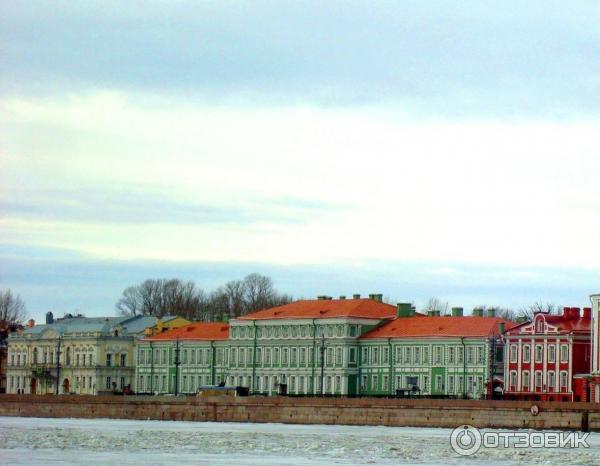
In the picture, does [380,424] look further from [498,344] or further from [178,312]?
[178,312]

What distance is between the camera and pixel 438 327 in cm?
12688

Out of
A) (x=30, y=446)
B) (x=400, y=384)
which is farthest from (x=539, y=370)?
(x=30, y=446)

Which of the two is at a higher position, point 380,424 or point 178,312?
point 178,312

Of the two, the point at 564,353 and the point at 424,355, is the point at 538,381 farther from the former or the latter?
the point at 424,355

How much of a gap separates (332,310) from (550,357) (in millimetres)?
20255

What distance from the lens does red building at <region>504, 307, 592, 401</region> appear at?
11581 cm

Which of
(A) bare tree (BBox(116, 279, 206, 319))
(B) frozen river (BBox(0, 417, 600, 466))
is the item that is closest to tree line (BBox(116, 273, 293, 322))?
(A) bare tree (BBox(116, 279, 206, 319))

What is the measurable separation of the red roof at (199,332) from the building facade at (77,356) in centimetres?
558

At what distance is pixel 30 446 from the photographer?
7450 centimetres

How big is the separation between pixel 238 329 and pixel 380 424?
3642 cm

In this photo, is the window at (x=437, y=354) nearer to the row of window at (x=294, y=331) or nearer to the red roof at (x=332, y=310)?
the row of window at (x=294, y=331)

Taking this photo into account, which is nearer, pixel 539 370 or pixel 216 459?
pixel 216 459

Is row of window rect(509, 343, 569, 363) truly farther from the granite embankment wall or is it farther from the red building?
the granite embankment wall

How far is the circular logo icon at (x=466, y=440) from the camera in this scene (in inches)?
2995
